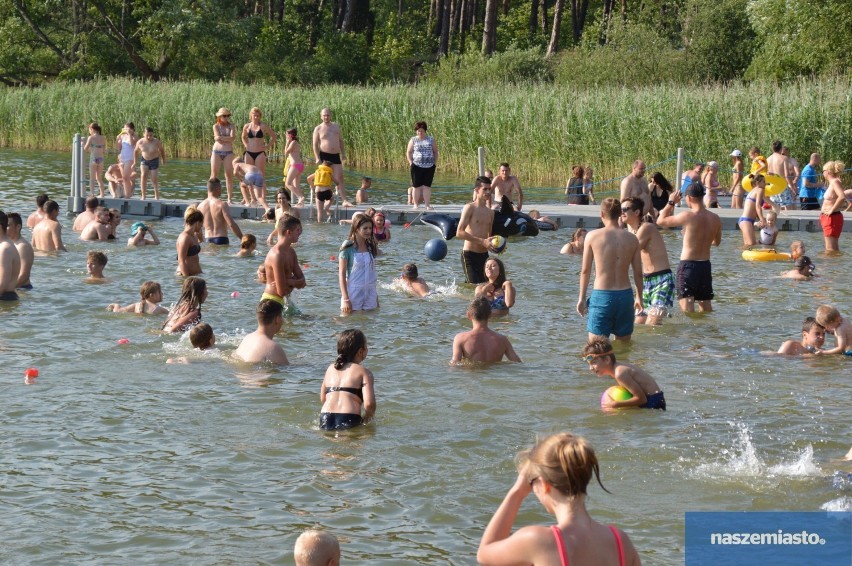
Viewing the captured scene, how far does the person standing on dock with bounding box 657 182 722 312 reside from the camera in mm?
12820

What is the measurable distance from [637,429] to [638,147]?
60.0 feet

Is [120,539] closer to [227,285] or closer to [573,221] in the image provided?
[227,285]

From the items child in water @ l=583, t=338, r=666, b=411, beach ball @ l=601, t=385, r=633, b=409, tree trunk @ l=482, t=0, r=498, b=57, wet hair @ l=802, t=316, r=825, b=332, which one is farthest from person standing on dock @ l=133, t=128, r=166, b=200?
tree trunk @ l=482, t=0, r=498, b=57

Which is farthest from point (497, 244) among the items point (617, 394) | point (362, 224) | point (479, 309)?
point (617, 394)

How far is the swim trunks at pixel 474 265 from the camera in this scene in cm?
1503

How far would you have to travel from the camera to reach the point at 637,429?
30.3 ft

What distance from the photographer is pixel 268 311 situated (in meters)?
10.7

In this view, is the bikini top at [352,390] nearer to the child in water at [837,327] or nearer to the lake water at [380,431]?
the lake water at [380,431]

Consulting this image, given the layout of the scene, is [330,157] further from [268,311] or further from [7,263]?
[268,311]

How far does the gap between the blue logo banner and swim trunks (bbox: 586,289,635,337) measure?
3.64m

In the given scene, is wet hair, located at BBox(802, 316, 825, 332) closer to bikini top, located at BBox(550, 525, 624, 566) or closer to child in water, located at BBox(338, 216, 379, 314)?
child in water, located at BBox(338, 216, 379, 314)

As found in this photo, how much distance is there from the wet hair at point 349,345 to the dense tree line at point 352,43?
102ft

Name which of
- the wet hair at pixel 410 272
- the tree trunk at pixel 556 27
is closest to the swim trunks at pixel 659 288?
the wet hair at pixel 410 272

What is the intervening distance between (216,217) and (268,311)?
25.2ft
